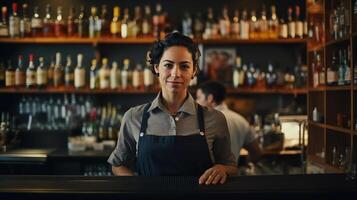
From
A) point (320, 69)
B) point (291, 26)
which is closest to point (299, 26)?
point (291, 26)

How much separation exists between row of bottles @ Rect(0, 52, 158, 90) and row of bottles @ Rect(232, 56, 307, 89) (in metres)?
0.74

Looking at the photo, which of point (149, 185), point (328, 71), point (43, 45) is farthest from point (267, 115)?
point (149, 185)

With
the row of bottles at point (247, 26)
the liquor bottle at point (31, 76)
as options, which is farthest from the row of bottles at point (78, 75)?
the row of bottles at point (247, 26)

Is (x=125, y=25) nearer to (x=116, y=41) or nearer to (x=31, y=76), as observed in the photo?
(x=116, y=41)

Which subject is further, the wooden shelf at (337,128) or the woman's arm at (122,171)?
the wooden shelf at (337,128)

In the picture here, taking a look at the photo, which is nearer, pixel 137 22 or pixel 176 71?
pixel 176 71

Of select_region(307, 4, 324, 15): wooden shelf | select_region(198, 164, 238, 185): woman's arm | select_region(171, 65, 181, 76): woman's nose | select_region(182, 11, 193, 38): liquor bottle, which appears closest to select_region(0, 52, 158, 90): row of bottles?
select_region(182, 11, 193, 38): liquor bottle

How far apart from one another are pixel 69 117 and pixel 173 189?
289cm

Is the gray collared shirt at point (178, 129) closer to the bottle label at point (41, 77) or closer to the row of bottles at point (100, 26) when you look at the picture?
the row of bottles at point (100, 26)

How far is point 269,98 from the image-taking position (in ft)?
→ 14.1

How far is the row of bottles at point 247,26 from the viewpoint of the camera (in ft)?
13.3

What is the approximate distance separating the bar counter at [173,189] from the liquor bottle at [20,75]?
2.52m

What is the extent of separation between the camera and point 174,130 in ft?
5.64

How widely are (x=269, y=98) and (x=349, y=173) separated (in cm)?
272
